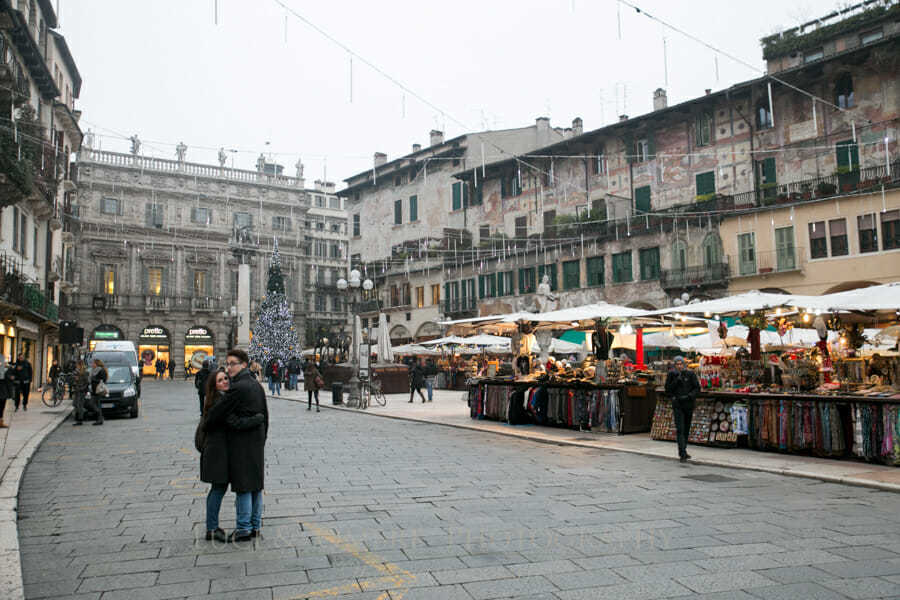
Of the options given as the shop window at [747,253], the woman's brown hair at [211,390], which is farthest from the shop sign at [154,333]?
the woman's brown hair at [211,390]

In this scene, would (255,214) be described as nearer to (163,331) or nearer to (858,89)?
(163,331)

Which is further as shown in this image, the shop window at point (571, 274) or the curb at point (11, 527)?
the shop window at point (571, 274)

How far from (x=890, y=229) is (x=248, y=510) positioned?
28.3 metres

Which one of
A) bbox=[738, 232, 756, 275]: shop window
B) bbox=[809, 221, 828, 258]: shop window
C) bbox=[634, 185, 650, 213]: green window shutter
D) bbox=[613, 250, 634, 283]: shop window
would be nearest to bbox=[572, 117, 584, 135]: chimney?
bbox=[634, 185, 650, 213]: green window shutter

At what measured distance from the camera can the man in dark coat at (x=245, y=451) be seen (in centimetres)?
564

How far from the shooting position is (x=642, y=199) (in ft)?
120

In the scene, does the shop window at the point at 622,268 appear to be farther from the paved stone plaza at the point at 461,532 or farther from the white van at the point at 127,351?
the paved stone plaza at the point at 461,532

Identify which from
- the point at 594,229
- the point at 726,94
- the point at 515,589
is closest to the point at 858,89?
the point at 726,94

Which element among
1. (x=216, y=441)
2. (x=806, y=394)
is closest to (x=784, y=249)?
(x=806, y=394)

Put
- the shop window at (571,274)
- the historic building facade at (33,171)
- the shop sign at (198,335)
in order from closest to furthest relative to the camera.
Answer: the historic building facade at (33,171) → the shop window at (571,274) → the shop sign at (198,335)

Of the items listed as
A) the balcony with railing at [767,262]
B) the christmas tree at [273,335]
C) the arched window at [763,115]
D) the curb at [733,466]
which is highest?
the arched window at [763,115]

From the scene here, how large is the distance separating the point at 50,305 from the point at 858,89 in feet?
116

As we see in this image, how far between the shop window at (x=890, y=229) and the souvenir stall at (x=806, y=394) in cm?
1410

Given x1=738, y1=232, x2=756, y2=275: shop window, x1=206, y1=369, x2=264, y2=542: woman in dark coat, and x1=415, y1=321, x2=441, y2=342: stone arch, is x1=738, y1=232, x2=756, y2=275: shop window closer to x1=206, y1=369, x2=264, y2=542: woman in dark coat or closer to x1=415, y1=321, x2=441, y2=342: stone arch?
x1=415, y1=321, x2=441, y2=342: stone arch
